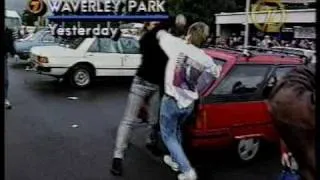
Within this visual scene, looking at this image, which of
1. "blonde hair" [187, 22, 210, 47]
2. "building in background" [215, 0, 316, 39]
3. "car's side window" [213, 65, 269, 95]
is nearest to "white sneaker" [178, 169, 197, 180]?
"car's side window" [213, 65, 269, 95]

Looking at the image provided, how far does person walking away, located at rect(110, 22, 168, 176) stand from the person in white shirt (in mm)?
161

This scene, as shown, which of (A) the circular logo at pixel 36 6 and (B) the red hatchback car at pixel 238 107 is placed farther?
(A) the circular logo at pixel 36 6

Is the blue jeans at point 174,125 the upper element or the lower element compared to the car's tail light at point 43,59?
upper

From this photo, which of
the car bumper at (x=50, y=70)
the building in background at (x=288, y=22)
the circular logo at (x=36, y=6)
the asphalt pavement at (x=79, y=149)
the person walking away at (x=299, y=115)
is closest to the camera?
the person walking away at (x=299, y=115)

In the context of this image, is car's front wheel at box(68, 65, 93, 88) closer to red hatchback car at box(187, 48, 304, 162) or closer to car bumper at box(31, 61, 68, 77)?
car bumper at box(31, 61, 68, 77)

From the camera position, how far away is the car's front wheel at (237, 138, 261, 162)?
6.50 meters

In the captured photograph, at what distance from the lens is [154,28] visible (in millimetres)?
5863

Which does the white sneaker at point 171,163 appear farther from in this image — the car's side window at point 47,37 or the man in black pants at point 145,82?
the car's side window at point 47,37

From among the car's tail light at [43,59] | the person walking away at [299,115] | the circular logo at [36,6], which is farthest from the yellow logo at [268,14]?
the person walking away at [299,115]

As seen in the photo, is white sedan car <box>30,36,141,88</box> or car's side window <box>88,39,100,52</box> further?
car's side window <box>88,39,100,52</box>

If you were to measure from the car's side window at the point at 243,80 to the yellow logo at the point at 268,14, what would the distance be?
44.8 feet

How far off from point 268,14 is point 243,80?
15858mm

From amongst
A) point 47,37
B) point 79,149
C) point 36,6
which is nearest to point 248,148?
point 79,149

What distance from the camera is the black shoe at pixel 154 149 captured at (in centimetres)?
694
